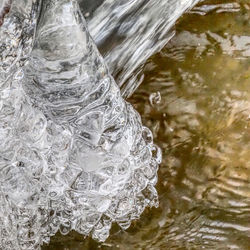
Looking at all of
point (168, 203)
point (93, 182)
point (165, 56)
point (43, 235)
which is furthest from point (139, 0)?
point (43, 235)

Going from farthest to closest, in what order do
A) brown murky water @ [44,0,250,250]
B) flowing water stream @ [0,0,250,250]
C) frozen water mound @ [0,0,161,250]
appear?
1. brown murky water @ [44,0,250,250]
2. flowing water stream @ [0,0,250,250]
3. frozen water mound @ [0,0,161,250]

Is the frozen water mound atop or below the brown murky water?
atop

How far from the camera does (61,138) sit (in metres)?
2.06

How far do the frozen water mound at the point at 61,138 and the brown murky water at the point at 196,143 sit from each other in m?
0.07

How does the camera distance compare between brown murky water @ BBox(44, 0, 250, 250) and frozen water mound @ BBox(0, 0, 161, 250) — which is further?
brown murky water @ BBox(44, 0, 250, 250)

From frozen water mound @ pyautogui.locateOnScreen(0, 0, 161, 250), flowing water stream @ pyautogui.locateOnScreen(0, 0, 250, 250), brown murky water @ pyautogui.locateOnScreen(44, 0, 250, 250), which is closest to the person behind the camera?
frozen water mound @ pyautogui.locateOnScreen(0, 0, 161, 250)

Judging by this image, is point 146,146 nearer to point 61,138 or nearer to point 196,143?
point 196,143

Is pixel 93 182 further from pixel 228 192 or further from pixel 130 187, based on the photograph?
pixel 228 192

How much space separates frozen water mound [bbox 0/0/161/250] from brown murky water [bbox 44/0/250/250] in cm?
7

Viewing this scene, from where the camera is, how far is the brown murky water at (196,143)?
2.57 m

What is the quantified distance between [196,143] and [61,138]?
725 mm

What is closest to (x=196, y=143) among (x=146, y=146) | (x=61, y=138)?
(x=146, y=146)

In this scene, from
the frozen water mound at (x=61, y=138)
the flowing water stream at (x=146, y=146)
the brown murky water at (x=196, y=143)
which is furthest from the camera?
the brown murky water at (x=196, y=143)

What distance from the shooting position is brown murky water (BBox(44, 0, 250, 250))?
2.57 metres
